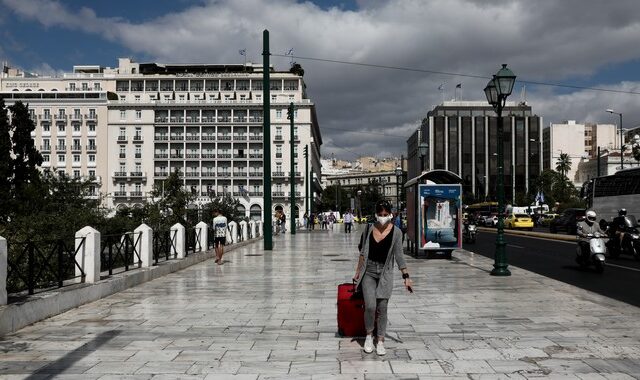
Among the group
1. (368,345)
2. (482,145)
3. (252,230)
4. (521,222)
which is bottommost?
(521,222)

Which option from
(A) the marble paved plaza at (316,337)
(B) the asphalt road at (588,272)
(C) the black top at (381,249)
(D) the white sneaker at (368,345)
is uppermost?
(C) the black top at (381,249)

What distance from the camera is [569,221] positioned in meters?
45.4

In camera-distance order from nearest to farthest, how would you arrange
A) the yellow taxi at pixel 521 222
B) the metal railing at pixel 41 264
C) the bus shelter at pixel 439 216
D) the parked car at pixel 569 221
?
the metal railing at pixel 41 264 < the bus shelter at pixel 439 216 < the parked car at pixel 569 221 < the yellow taxi at pixel 521 222

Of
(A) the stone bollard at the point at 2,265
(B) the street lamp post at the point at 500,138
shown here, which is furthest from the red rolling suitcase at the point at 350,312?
(B) the street lamp post at the point at 500,138

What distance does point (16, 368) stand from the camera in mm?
6113

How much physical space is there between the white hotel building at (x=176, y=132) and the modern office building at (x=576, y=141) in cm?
6801

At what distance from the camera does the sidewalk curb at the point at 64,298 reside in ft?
26.2

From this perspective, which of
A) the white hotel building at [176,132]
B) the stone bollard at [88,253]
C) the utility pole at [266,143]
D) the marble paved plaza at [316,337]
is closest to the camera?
the marble paved plaza at [316,337]

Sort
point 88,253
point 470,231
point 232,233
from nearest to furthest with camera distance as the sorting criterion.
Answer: point 88,253
point 232,233
point 470,231

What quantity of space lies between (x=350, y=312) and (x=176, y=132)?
348 feet

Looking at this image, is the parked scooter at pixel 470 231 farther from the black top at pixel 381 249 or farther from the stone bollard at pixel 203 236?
the black top at pixel 381 249

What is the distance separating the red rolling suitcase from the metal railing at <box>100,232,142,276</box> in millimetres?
6602

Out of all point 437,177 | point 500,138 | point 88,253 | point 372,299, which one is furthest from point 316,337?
point 437,177

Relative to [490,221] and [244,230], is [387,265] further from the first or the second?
[490,221]
